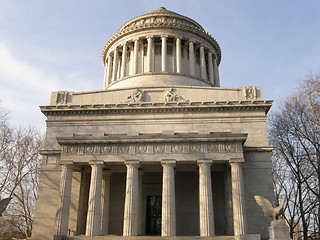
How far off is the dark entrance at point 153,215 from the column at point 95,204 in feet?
19.4

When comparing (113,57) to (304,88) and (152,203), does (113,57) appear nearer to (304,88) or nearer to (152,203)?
(152,203)

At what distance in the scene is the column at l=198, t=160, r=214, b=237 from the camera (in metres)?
20.4

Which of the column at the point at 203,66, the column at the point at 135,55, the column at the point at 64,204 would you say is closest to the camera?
the column at the point at 64,204

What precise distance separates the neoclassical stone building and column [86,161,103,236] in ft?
0.22

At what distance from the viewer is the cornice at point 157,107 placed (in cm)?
2630

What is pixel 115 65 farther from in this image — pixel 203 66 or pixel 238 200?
pixel 238 200

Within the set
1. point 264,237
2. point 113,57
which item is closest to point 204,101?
point 264,237

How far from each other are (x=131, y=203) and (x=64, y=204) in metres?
4.75

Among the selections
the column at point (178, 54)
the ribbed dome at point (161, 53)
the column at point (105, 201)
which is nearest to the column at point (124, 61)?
the ribbed dome at point (161, 53)

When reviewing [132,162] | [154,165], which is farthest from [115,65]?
[132,162]

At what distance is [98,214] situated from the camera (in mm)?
21453

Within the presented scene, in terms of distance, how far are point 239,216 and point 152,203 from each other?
859cm

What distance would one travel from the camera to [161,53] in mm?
37938

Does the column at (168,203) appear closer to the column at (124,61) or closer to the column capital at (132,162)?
the column capital at (132,162)
